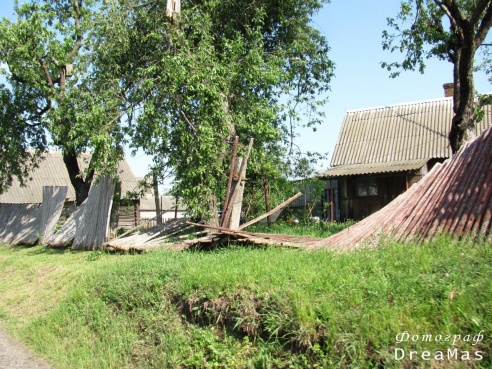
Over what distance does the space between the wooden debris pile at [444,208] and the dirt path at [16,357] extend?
424 cm

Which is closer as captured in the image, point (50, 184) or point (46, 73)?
point (46, 73)

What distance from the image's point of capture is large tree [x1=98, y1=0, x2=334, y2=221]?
10.6 metres

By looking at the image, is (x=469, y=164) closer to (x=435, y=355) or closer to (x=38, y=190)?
(x=435, y=355)

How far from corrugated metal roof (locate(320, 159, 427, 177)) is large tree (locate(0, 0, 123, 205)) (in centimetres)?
938

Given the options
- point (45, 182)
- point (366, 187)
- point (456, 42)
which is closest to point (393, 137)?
point (366, 187)

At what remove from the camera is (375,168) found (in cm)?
1847

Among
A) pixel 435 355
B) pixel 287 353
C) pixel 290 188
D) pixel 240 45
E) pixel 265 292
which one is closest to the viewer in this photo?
pixel 435 355

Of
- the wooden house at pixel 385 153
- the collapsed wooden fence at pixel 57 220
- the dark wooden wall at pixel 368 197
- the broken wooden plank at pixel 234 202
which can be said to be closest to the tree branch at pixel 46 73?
the collapsed wooden fence at pixel 57 220

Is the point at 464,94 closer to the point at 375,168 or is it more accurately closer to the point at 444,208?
the point at 444,208

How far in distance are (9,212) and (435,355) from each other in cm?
1910

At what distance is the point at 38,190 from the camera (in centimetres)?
2792

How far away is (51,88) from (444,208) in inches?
514

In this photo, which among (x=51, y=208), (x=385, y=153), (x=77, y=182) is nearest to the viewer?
(x=51, y=208)

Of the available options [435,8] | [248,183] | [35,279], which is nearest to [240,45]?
[248,183]
